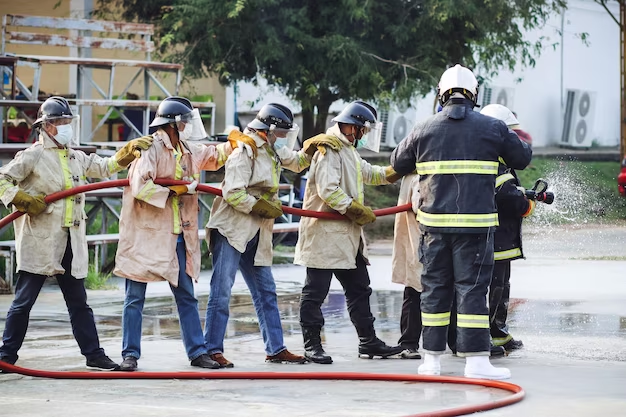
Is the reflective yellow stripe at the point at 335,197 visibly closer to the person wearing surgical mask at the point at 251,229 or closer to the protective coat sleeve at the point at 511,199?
the person wearing surgical mask at the point at 251,229

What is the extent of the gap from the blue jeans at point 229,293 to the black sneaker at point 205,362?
152 millimetres

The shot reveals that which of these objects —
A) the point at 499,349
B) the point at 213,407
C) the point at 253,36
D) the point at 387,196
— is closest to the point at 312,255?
the point at 499,349

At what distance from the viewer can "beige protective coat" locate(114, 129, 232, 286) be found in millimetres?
7918

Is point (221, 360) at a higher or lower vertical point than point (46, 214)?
lower

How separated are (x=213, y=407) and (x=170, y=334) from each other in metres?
3.37

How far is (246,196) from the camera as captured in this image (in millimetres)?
8125

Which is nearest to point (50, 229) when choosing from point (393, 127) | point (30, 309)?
point (30, 309)

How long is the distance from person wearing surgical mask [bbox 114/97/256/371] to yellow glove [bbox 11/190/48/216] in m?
0.55

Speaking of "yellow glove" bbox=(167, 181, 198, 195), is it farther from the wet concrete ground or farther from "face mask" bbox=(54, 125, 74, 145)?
the wet concrete ground

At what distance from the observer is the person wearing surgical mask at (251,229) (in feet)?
26.9

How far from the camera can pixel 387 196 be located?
22.7 metres

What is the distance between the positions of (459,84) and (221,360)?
242 cm

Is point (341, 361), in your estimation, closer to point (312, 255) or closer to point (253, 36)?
point (312, 255)

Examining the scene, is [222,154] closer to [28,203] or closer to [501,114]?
[28,203]
